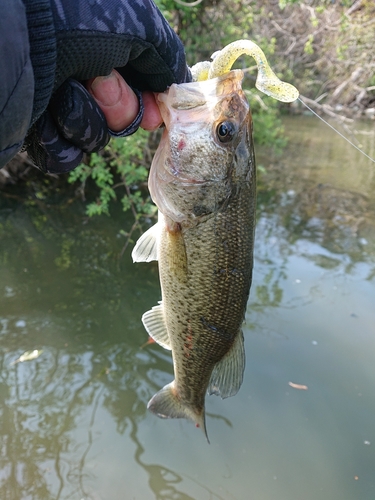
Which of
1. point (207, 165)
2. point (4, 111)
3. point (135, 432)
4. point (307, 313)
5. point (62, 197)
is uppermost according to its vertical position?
point (4, 111)

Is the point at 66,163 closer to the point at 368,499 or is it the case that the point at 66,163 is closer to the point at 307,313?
the point at 368,499

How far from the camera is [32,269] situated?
184 inches

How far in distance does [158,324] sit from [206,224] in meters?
0.72

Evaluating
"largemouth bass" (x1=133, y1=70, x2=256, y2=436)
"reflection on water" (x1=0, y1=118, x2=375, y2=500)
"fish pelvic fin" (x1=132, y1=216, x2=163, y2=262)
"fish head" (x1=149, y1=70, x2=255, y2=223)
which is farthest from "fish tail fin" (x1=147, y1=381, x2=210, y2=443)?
"fish head" (x1=149, y1=70, x2=255, y2=223)

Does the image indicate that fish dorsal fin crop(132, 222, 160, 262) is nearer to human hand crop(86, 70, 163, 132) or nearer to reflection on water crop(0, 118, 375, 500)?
human hand crop(86, 70, 163, 132)

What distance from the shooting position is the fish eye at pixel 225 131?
1548 millimetres

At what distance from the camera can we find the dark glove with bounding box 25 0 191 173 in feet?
3.46

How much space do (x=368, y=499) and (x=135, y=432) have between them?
1.72 metres

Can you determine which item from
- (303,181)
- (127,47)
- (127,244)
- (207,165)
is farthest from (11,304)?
(303,181)

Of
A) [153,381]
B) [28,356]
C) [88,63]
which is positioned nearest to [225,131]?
[88,63]

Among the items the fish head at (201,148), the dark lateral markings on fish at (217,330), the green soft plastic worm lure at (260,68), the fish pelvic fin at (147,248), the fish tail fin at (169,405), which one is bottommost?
the fish tail fin at (169,405)

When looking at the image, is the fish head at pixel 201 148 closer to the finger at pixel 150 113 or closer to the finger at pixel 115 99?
the finger at pixel 150 113

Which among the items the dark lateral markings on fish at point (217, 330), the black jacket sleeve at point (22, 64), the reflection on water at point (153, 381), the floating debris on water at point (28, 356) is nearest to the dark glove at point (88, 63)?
the black jacket sleeve at point (22, 64)

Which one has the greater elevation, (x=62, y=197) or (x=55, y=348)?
(x=62, y=197)
